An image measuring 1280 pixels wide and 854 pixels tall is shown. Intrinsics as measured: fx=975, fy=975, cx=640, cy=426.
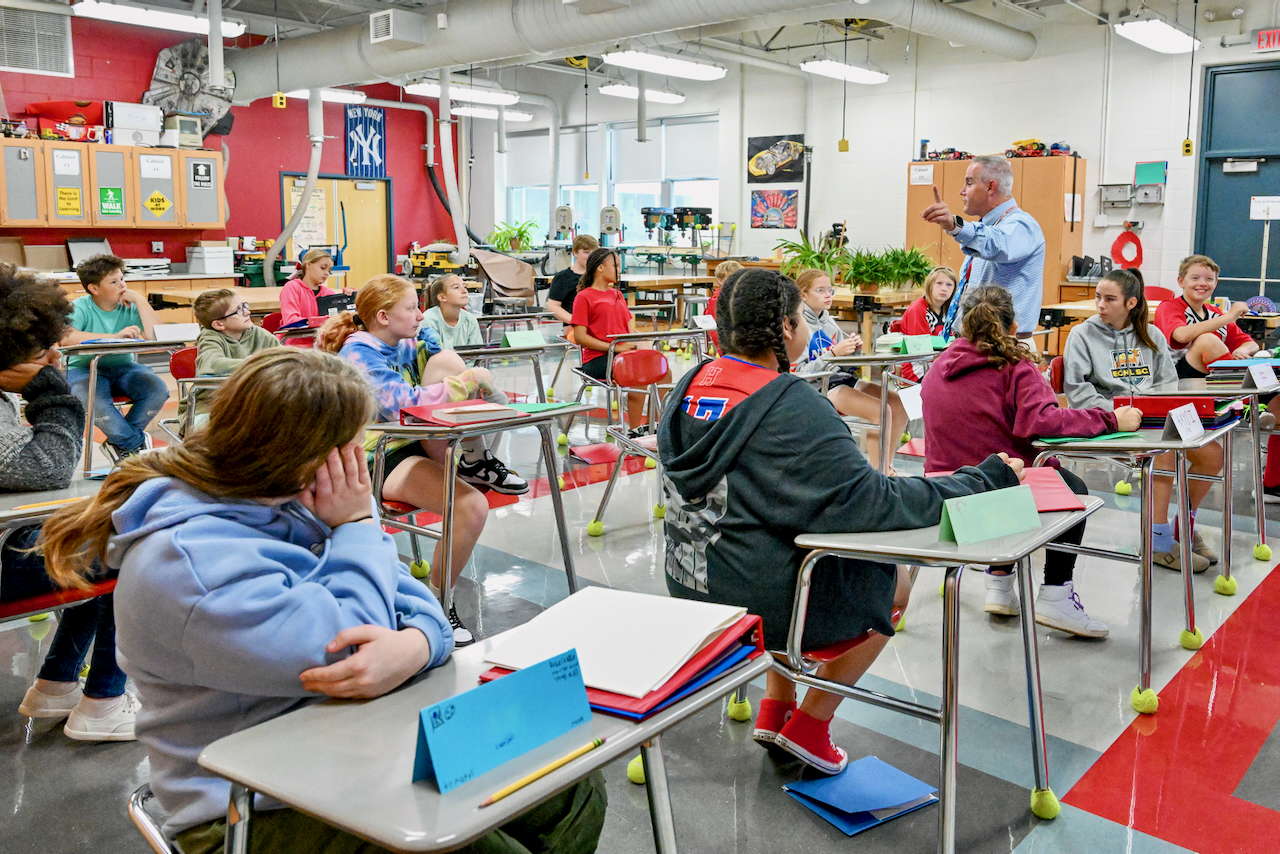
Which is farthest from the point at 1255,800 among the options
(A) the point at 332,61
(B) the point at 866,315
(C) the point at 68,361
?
(A) the point at 332,61

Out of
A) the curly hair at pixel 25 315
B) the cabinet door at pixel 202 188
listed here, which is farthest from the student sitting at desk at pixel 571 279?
the cabinet door at pixel 202 188

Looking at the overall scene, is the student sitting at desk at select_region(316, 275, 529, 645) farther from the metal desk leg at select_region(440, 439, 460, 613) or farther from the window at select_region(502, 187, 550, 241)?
the window at select_region(502, 187, 550, 241)

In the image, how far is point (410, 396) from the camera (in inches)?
120

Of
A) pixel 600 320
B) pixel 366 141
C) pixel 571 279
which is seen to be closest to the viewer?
pixel 600 320

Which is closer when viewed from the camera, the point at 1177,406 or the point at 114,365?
the point at 1177,406

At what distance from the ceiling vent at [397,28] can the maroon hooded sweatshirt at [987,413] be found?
24.1 feet

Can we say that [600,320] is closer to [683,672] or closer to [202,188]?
[683,672]

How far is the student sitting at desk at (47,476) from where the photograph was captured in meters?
2.10

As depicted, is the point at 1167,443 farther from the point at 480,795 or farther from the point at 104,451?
the point at 104,451

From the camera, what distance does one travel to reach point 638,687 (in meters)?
1.08

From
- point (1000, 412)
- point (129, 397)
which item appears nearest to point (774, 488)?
point (1000, 412)

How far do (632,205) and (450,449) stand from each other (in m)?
13.1

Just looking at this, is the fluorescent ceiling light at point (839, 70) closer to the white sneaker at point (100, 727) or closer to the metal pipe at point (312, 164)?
the metal pipe at point (312, 164)

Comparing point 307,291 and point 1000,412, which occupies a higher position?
point 307,291
